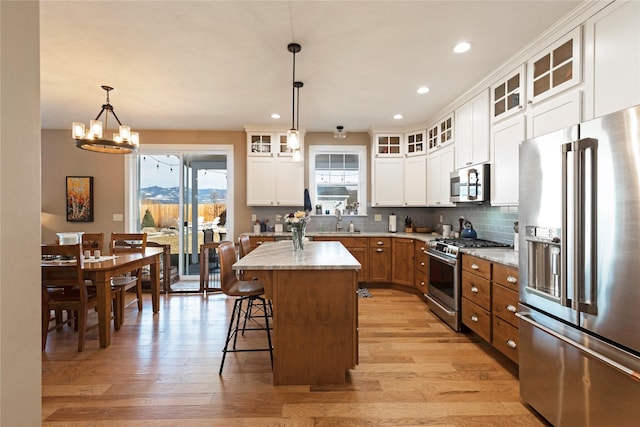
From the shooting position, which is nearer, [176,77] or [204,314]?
[176,77]

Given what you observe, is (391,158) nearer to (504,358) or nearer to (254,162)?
(254,162)

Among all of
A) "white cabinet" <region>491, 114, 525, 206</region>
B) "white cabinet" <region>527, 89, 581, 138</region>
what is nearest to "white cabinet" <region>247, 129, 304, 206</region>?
"white cabinet" <region>491, 114, 525, 206</region>

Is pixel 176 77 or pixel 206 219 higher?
pixel 176 77

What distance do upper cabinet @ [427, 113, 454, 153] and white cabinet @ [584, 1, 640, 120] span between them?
1989mm

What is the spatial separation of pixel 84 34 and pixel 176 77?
2.82 feet

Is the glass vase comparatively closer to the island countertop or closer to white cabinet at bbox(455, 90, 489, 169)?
the island countertop

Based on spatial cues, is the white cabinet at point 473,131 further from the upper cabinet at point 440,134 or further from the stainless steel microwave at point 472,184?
the upper cabinet at point 440,134

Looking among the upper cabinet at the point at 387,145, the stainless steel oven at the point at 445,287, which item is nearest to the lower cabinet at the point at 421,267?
the stainless steel oven at the point at 445,287

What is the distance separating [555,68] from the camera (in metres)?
2.38

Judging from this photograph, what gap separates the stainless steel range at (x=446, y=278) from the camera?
3189mm

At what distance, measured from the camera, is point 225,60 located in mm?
2896

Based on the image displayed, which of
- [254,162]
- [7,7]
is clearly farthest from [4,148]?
[254,162]

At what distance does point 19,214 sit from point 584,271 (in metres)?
2.20

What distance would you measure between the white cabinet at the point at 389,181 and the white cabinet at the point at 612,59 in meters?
3.10
